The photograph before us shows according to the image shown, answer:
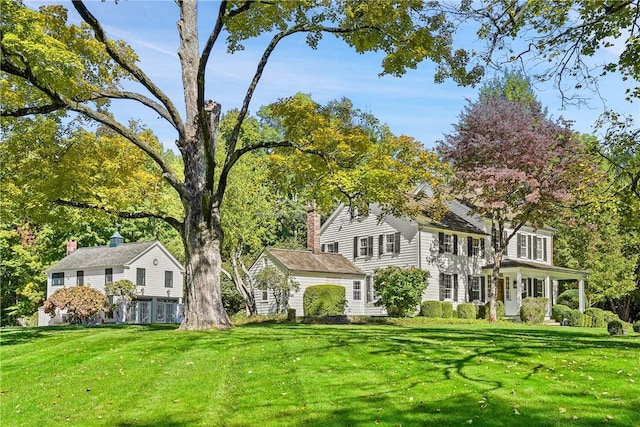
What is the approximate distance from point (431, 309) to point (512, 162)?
340 inches

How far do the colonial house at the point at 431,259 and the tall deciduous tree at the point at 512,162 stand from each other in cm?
346

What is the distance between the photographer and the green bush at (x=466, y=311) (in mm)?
35594

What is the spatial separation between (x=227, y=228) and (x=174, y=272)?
15295 mm

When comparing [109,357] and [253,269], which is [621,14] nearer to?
[109,357]

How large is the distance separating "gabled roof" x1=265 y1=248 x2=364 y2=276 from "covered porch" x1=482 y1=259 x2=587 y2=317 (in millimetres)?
8455

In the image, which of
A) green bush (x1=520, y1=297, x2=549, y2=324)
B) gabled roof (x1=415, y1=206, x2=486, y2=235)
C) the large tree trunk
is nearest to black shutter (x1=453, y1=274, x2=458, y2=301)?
gabled roof (x1=415, y1=206, x2=486, y2=235)

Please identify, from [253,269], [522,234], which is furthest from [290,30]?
[522,234]

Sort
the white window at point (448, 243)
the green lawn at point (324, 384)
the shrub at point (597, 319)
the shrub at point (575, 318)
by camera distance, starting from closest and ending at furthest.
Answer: the green lawn at point (324, 384) → the shrub at point (575, 318) → the shrub at point (597, 319) → the white window at point (448, 243)

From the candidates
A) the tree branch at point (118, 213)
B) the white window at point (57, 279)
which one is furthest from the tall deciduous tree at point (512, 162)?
the white window at point (57, 279)

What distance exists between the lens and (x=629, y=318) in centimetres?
4641

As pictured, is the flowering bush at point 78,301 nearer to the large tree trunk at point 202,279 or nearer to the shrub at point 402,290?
the shrub at point 402,290

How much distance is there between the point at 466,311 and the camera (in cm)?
3559

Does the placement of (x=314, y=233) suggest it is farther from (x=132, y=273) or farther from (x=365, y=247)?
(x=132, y=273)

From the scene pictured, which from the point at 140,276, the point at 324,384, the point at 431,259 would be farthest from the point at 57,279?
the point at 324,384
